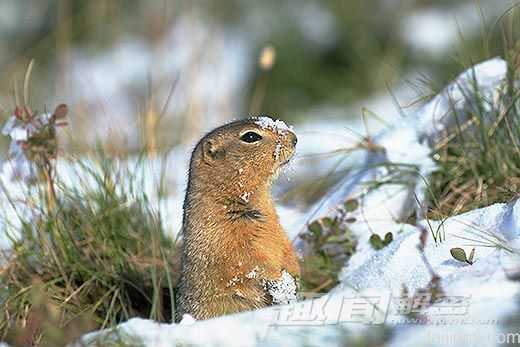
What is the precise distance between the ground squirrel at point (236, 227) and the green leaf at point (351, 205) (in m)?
0.59

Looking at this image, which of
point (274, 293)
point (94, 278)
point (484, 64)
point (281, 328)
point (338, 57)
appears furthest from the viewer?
point (338, 57)

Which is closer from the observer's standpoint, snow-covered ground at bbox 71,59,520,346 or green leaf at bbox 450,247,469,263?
snow-covered ground at bbox 71,59,520,346

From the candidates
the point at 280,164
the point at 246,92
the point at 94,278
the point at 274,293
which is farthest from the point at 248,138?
the point at 246,92

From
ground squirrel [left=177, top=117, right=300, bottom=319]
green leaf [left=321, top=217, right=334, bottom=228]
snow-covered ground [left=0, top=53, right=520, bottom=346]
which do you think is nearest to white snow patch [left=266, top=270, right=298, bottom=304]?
ground squirrel [left=177, top=117, right=300, bottom=319]

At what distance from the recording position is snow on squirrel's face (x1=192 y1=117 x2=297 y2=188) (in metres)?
3.77

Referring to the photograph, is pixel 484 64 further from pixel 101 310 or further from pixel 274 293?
pixel 101 310

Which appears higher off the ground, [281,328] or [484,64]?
[484,64]

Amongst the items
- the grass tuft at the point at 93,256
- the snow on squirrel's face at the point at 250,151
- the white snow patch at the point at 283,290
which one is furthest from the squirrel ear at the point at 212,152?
the white snow patch at the point at 283,290

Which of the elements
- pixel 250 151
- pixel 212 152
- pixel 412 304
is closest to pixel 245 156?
pixel 250 151

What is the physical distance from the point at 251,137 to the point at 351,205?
736 mm

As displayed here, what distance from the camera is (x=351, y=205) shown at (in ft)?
14.1

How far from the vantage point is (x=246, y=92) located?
11.0 m

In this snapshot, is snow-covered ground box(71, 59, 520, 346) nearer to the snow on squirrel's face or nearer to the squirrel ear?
the snow on squirrel's face

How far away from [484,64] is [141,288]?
6.39 ft
